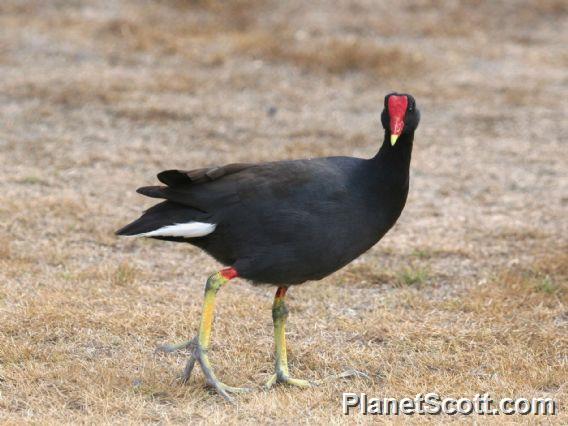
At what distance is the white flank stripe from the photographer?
4.29m

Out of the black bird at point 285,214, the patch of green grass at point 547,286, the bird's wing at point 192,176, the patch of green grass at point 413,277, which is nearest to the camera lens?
the black bird at point 285,214

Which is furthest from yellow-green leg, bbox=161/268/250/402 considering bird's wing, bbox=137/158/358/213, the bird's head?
the bird's head

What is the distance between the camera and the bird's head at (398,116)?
4.29 metres

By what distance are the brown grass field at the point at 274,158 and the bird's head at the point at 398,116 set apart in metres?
1.14

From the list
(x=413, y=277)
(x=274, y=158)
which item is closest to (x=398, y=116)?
(x=413, y=277)

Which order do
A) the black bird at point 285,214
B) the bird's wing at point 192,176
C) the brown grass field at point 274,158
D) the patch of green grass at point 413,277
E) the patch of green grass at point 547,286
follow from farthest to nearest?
1. the patch of green grass at point 413,277
2. the patch of green grass at point 547,286
3. the brown grass field at point 274,158
4. the bird's wing at point 192,176
5. the black bird at point 285,214

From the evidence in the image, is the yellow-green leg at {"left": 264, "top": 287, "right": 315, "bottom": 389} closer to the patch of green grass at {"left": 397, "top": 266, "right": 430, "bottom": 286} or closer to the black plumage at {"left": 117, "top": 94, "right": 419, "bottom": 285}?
the black plumage at {"left": 117, "top": 94, "right": 419, "bottom": 285}

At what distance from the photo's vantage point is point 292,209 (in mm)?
4250

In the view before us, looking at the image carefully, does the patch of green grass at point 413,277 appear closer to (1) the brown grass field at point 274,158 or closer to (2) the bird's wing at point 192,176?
(1) the brown grass field at point 274,158

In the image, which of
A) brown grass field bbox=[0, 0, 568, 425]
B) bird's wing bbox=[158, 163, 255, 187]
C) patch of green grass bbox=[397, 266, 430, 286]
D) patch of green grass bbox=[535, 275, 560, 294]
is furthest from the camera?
patch of green grass bbox=[397, 266, 430, 286]

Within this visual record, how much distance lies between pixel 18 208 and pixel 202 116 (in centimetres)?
302

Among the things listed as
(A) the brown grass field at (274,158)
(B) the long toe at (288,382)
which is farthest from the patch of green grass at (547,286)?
(B) the long toe at (288,382)

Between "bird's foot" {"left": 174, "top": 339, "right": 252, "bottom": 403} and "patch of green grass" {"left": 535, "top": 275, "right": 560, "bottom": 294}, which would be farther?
"patch of green grass" {"left": 535, "top": 275, "right": 560, "bottom": 294}

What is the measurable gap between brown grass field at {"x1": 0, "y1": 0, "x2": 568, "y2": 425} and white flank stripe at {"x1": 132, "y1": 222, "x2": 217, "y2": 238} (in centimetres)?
65
